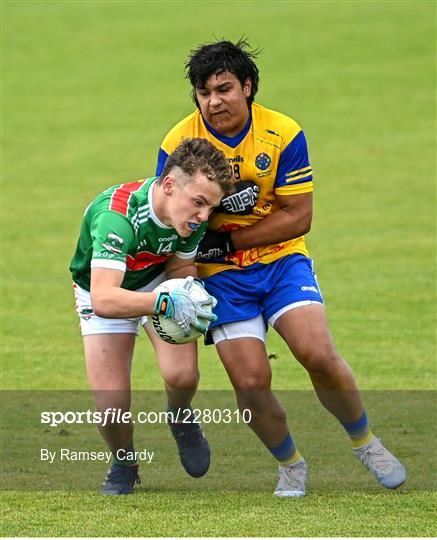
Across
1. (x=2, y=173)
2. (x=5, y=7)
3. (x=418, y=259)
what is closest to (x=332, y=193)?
(x=418, y=259)

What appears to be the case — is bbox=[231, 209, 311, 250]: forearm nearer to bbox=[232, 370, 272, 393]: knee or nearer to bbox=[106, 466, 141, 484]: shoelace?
bbox=[232, 370, 272, 393]: knee

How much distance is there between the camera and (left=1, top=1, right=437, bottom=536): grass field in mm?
6695

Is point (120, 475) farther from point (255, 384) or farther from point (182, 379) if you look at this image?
point (255, 384)

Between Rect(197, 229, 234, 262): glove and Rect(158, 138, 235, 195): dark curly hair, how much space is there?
0.63 metres

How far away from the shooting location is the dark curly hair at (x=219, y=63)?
6977 mm

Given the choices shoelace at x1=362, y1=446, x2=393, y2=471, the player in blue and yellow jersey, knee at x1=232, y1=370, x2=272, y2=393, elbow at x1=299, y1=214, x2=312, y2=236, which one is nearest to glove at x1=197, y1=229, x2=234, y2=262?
the player in blue and yellow jersey

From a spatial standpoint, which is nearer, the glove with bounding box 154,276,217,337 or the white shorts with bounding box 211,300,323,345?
the glove with bounding box 154,276,217,337

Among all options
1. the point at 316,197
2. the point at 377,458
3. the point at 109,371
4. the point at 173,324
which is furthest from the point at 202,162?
the point at 316,197

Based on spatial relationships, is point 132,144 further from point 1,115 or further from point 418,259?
point 418,259

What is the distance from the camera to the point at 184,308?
622cm

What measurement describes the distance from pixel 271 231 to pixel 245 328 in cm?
56

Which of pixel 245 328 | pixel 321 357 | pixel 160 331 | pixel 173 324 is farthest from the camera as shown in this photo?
pixel 245 328

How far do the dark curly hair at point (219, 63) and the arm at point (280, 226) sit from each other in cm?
63

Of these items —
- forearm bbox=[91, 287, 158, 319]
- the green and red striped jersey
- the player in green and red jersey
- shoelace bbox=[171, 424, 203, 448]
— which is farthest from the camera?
shoelace bbox=[171, 424, 203, 448]
